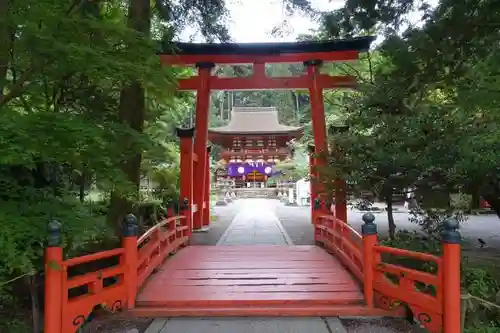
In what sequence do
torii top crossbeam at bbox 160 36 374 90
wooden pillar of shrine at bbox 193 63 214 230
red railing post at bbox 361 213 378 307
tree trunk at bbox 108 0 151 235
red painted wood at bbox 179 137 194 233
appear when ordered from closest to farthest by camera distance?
red railing post at bbox 361 213 378 307 < tree trunk at bbox 108 0 151 235 < red painted wood at bbox 179 137 194 233 < torii top crossbeam at bbox 160 36 374 90 < wooden pillar of shrine at bbox 193 63 214 230

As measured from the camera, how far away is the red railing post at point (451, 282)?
3770 mm

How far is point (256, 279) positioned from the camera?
5.79 meters

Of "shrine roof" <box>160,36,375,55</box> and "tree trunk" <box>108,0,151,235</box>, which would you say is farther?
"shrine roof" <box>160,36,375,55</box>

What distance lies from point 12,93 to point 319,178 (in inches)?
227

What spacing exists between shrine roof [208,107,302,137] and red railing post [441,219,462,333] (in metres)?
25.4

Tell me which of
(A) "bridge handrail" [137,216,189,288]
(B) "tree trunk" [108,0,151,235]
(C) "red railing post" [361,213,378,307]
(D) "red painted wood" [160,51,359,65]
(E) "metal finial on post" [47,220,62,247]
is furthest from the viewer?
(D) "red painted wood" [160,51,359,65]

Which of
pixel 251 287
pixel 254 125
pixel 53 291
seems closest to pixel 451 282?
pixel 251 287

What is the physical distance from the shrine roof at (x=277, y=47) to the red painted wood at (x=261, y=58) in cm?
11

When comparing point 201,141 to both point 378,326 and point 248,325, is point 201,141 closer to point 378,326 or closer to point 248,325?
point 248,325

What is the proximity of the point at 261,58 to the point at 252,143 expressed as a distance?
2305 cm

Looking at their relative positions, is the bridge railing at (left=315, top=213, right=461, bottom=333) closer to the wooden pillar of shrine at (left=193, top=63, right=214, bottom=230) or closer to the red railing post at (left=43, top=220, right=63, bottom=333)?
the red railing post at (left=43, top=220, right=63, bottom=333)

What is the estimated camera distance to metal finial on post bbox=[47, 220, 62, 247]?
3348 millimetres

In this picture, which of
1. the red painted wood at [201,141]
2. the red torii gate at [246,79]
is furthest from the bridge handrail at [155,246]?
the red painted wood at [201,141]

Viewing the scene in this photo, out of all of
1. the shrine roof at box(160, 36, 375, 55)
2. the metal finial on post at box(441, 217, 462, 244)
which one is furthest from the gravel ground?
the shrine roof at box(160, 36, 375, 55)
